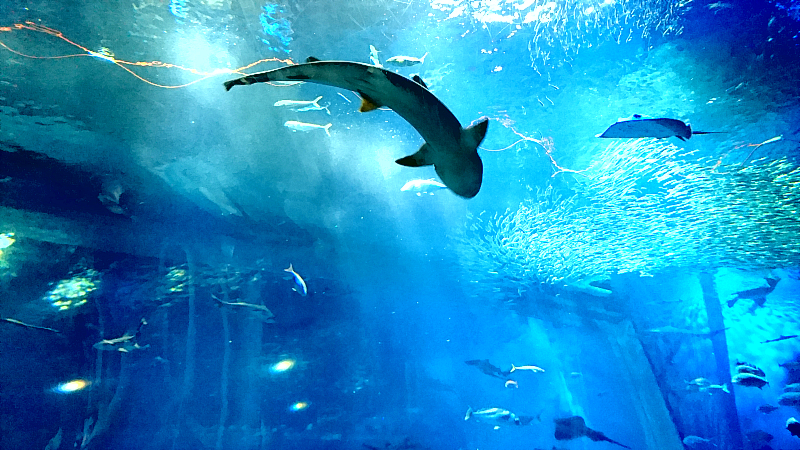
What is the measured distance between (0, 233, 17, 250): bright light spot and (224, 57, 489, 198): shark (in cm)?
1151

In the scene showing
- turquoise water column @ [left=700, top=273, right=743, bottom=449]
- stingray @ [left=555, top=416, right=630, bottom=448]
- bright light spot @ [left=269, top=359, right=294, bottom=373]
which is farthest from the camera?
bright light spot @ [left=269, top=359, right=294, bottom=373]

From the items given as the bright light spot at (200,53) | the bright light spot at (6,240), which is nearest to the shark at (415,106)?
the bright light spot at (200,53)

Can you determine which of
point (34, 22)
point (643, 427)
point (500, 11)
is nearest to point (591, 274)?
point (643, 427)

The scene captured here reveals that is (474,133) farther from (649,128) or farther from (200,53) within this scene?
(200,53)

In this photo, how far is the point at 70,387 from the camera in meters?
12.6

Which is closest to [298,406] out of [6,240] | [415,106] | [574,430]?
[574,430]

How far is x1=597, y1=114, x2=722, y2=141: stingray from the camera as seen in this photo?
2.88 m

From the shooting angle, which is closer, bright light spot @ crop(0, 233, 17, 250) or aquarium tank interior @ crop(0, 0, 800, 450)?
aquarium tank interior @ crop(0, 0, 800, 450)

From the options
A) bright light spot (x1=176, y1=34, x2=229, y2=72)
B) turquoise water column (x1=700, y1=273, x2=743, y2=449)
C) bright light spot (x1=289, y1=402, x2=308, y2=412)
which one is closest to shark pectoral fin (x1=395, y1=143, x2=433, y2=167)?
bright light spot (x1=176, y1=34, x2=229, y2=72)

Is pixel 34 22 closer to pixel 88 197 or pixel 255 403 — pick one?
pixel 88 197

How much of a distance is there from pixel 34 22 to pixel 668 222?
A: 12.9 meters

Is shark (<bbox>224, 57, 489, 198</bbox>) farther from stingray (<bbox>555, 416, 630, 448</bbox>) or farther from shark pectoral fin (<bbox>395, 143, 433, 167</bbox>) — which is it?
stingray (<bbox>555, 416, 630, 448</bbox>)

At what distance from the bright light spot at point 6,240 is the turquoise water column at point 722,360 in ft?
70.8

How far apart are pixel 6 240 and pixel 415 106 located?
12.2m
